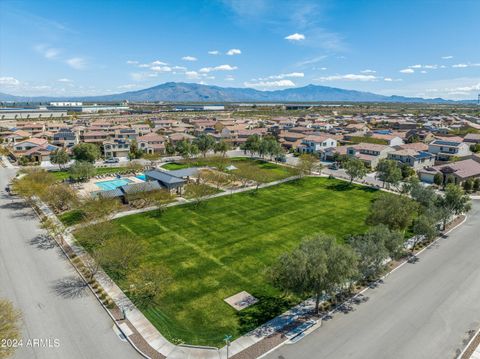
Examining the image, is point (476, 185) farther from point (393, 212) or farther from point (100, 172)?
point (100, 172)

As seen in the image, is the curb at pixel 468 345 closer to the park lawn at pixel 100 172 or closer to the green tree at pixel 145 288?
the green tree at pixel 145 288

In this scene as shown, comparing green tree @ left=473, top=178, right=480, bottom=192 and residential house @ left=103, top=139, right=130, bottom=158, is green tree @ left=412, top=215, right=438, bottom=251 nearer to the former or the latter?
green tree @ left=473, top=178, right=480, bottom=192

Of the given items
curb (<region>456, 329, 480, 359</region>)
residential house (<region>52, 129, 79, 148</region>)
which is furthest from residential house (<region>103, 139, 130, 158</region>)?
curb (<region>456, 329, 480, 359</region>)

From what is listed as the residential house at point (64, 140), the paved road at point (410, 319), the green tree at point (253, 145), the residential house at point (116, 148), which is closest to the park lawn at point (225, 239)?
the paved road at point (410, 319)

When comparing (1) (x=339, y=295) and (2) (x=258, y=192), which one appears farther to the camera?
(2) (x=258, y=192)

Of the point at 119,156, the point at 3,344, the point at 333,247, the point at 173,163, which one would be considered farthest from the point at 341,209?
the point at 119,156

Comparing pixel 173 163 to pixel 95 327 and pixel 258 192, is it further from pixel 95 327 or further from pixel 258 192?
pixel 95 327
